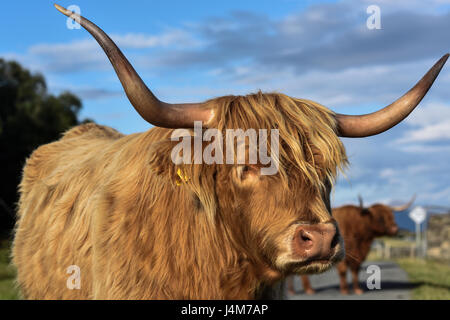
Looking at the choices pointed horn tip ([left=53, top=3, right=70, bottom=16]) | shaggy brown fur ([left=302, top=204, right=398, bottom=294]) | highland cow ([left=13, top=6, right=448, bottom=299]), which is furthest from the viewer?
shaggy brown fur ([left=302, top=204, right=398, bottom=294])

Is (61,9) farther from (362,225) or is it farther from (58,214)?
(362,225)

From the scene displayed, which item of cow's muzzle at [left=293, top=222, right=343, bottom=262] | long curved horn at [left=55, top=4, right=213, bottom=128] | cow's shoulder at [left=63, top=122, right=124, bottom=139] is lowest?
cow's muzzle at [left=293, top=222, right=343, bottom=262]

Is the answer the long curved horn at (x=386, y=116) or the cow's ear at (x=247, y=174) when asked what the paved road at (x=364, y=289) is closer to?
the long curved horn at (x=386, y=116)

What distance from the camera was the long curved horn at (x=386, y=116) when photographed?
3.72 meters

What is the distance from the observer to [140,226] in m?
3.46

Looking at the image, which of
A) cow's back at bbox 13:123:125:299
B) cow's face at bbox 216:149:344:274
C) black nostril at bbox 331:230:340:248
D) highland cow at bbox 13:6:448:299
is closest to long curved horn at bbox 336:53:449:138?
highland cow at bbox 13:6:448:299

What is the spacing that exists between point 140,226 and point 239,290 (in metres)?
0.71

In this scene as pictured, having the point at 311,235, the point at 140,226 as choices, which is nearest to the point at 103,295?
the point at 140,226

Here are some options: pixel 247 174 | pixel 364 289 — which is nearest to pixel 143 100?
pixel 247 174

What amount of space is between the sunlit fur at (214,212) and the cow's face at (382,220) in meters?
10.5

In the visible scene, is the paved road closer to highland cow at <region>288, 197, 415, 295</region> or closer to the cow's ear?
highland cow at <region>288, 197, 415, 295</region>

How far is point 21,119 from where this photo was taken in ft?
101

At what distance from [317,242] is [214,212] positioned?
0.74 meters

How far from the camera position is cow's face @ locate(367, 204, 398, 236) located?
1357 cm
